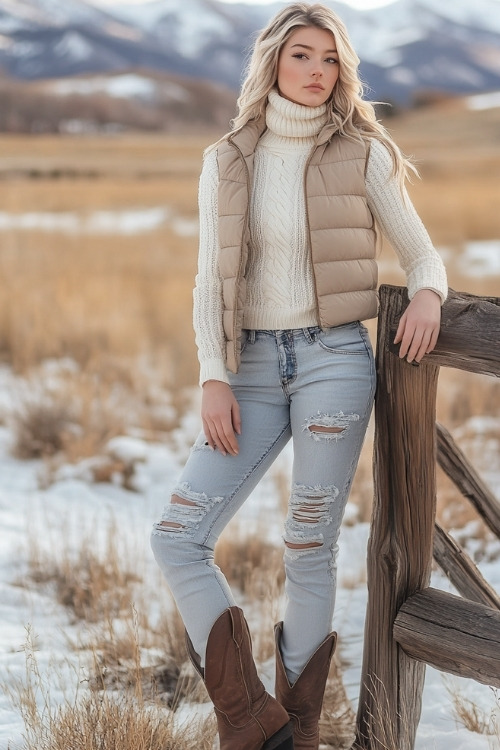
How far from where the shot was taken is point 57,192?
66.1 feet

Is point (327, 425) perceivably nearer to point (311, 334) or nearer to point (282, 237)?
point (311, 334)

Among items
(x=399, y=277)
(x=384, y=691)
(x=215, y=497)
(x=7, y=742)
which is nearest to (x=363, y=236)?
(x=215, y=497)

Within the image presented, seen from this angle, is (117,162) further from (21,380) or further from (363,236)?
(363,236)

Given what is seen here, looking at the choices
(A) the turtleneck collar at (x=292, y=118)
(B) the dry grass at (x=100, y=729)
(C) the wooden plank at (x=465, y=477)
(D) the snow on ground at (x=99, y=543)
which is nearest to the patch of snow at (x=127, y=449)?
(D) the snow on ground at (x=99, y=543)

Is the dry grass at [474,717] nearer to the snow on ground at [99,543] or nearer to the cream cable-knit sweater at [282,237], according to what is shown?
the snow on ground at [99,543]

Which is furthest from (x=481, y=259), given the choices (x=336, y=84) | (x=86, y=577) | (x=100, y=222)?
(x=336, y=84)

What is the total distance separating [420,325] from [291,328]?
0.96 feet

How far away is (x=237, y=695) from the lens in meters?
2.01

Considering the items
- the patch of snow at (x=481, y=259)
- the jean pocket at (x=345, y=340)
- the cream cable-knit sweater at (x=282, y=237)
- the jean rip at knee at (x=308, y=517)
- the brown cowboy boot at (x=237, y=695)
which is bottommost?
the brown cowboy boot at (x=237, y=695)

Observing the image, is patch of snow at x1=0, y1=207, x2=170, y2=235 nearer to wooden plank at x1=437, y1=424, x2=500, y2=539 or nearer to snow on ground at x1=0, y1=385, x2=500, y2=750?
snow on ground at x1=0, y1=385, x2=500, y2=750

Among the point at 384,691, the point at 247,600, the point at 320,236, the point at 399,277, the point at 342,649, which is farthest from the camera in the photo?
the point at 399,277

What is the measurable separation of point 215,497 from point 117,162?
3525 cm

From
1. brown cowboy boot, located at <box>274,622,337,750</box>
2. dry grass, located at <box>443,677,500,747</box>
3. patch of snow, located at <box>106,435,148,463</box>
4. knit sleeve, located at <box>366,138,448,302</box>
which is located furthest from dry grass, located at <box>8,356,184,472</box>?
knit sleeve, located at <box>366,138,448,302</box>

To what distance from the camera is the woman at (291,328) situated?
202 cm
